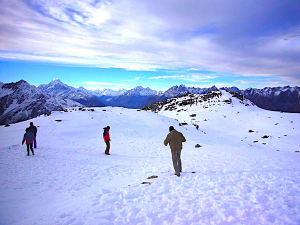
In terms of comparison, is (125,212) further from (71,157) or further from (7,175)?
(71,157)

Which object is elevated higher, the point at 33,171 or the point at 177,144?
the point at 177,144

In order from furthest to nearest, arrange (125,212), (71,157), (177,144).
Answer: (71,157)
(177,144)
(125,212)

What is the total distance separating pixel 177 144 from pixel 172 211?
3.84 meters

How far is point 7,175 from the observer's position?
832cm

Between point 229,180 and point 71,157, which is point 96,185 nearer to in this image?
point 71,157

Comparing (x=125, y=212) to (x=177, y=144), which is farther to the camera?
Answer: (x=177, y=144)

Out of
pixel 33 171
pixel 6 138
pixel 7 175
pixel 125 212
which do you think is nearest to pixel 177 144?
pixel 125 212

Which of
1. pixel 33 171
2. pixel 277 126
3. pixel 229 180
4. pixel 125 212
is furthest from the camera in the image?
pixel 277 126

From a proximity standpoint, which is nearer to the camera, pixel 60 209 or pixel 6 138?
pixel 60 209

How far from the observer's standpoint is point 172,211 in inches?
200

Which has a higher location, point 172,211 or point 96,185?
point 172,211

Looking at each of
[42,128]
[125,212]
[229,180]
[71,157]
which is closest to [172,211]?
[125,212]

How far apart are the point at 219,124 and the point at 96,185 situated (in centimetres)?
3868

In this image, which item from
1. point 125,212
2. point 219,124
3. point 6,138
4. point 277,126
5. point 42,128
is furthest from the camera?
point 219,124
